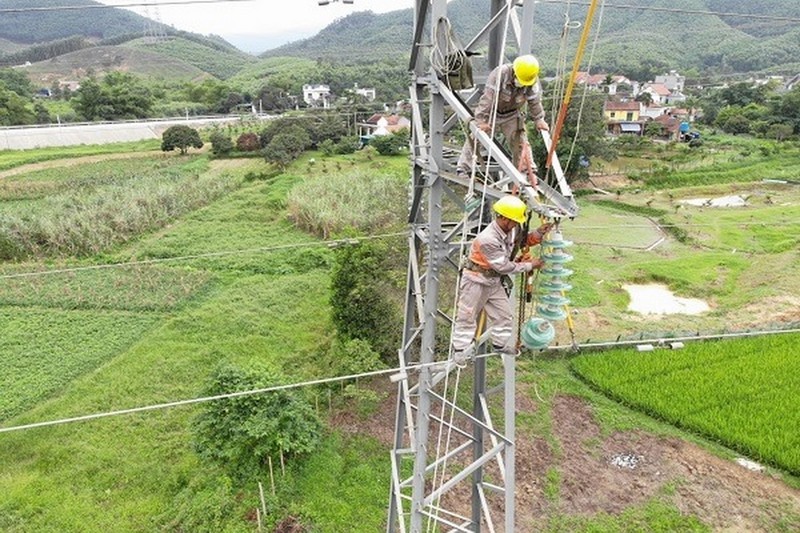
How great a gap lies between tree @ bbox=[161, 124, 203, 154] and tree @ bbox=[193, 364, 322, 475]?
3517 centimetres

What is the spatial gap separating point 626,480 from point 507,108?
8.71 meters

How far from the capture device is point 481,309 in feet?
16.0

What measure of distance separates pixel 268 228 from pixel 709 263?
18.8 m

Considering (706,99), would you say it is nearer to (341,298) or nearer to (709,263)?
(709,263)

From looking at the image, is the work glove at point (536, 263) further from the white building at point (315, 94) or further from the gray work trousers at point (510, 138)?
the white building at point (315, 94)

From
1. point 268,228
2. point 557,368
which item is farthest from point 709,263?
point 268,228

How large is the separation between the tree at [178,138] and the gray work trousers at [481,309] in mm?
41522

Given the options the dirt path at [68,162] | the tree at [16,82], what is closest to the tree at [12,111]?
the dirt path at [68,162]

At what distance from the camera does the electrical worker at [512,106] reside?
463cm

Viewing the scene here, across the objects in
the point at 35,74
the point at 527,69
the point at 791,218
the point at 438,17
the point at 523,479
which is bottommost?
the point at 523,479

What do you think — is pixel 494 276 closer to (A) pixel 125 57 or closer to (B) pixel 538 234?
(B) pixel 538 234

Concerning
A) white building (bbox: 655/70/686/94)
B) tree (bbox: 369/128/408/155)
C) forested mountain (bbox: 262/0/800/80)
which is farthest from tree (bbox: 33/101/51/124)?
white building (bbox: 655/70/686/94)

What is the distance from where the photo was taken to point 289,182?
3266cm

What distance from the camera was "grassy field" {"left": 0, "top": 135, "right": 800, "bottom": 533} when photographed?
32.6ft
